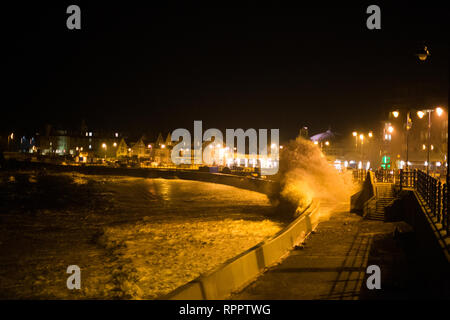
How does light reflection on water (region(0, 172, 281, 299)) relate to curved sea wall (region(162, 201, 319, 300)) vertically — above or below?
below

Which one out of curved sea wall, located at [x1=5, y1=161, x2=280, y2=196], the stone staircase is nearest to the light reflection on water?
the stone staircase

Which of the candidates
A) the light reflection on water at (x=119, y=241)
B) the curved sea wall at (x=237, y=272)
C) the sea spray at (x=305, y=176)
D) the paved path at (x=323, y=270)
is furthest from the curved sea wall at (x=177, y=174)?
the curved sea wall at (x=237, y=272)

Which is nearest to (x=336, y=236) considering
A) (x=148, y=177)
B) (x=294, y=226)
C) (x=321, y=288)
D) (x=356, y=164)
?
(x=294, y=226)

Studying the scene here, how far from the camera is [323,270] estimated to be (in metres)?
9.37

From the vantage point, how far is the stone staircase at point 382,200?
18.8 metres

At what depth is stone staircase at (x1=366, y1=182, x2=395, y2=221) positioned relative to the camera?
18.8 meters

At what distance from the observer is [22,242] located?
51.9 feet

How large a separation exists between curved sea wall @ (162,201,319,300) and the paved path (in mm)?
202

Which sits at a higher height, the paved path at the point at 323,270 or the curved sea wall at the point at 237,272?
the curved sea wall at the point at 237,272

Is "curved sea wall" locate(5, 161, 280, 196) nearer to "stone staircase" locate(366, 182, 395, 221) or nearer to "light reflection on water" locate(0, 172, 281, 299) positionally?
"light reflection on water" locate(0, 172, 281, 299)

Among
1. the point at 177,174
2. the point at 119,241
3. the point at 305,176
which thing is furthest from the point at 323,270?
the point at 177,174

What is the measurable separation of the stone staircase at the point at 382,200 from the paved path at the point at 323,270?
3.40 m

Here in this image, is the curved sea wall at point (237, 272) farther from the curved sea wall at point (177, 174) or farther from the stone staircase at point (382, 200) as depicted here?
the curved sea wall at point (177, 174)

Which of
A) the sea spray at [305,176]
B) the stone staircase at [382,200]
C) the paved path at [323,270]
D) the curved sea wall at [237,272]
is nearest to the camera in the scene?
the curved sea wall at [237,272]
